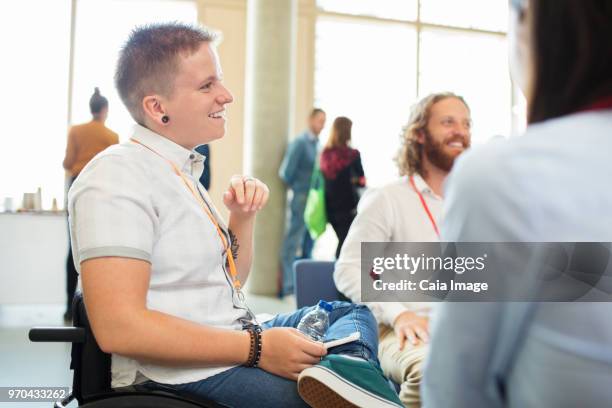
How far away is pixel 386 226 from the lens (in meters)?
2.18

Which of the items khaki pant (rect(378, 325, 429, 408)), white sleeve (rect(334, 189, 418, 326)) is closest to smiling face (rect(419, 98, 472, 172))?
white sleeve (rect(334, 189, 418, 326))

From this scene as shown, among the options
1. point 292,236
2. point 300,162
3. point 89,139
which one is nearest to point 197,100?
point 89,139

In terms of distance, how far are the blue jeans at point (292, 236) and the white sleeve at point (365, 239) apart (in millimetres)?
3814

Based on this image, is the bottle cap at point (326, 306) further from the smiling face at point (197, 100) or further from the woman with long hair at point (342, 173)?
the woman with long hair at point (342, 173)

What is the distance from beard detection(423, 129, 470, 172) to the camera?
237 cm

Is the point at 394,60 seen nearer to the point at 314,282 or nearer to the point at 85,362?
the point at 314,282

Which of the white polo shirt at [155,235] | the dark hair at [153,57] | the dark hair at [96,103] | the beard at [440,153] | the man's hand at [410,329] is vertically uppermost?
the dark hair at [96,103]

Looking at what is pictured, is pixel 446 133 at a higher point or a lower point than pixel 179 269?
higher

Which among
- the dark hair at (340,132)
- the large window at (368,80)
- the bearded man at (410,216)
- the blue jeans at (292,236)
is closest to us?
the bearded man at (410,216)

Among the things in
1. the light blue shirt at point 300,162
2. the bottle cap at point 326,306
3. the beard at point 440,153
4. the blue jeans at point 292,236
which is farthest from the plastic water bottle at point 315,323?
the blue jeans at point 292,236

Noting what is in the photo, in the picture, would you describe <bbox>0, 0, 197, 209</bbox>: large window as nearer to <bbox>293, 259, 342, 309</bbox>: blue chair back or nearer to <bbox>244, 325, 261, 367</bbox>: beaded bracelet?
<bbox>293, 259, 342, 309</bbox>: blue chair back

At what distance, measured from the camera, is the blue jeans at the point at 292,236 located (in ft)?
20.0

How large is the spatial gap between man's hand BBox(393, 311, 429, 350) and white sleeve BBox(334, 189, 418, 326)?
0.06 m

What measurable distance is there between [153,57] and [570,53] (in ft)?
3.27
